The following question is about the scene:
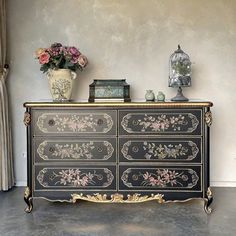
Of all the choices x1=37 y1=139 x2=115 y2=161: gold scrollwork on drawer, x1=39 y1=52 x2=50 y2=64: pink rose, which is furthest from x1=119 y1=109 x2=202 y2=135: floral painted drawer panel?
x1=39 y1=52 x2=50 y2=64: pink rose

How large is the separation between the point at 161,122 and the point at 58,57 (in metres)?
1.24

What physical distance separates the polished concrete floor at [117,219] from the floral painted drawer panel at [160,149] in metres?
0.51

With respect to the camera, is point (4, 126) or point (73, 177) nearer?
point (73, 177)

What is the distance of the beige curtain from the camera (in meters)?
3.70

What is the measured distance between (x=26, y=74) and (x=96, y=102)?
123 cm

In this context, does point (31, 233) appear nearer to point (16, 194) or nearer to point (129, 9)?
point (16, 194)

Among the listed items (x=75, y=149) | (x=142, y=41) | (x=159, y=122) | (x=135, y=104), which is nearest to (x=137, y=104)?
(x=135, y=104)

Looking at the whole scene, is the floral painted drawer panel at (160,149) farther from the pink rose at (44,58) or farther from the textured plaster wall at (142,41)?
the pink rose at (44,58)

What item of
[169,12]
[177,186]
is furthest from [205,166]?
[169,12]

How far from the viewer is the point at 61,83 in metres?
3.43

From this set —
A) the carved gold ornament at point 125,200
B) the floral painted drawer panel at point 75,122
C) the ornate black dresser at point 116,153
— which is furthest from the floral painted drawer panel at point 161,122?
the carved gold ornament at point 125,200

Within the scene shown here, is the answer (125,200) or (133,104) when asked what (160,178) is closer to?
(125,200)

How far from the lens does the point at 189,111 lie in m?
3.10

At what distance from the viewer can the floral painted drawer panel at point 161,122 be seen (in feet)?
10.2
